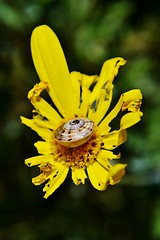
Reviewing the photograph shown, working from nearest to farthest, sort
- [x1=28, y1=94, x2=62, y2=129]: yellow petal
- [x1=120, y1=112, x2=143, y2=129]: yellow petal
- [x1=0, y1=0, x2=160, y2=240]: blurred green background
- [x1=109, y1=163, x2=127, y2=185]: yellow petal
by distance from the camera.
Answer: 1. [x1=109, y1=163, x2=127, y2=185]: yellow petal
2. [x1=120, y1=112, x2=143, y2=129]: yellow petal
3. [x1=28, y1=94, x2=62, y2=129]: yellow petal
4. [x1=0, y1=0, x2=160, y2=240]: blurred green background

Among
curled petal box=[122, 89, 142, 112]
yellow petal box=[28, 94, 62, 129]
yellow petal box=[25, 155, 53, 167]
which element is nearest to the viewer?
curled petal box=[122, 89, 142, 112]

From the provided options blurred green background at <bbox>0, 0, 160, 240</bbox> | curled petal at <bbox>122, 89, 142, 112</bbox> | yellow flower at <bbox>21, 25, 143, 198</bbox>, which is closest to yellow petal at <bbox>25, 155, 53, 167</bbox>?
yellow flower at <bbox>21, 25, 143, 198</bbox>

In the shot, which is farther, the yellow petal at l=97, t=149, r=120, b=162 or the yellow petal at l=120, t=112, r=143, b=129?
the yellow petal at l=97, t=149, r=120, b=162

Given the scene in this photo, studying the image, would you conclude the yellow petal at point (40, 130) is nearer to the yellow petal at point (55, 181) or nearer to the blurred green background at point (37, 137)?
the yellow petal at point (55, 181)

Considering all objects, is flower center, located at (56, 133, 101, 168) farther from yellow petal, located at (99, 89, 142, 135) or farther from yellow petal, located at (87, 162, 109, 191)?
yellow petal, located at (99, 89, 142, 135)

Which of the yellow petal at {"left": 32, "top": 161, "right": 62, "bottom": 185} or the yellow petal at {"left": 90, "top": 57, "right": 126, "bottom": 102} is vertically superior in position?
the yellow petal at {"left": 90, "top": 57, "right": 126, "bottom": 102}

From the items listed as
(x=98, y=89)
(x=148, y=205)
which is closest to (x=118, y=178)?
(x=98, y=89)

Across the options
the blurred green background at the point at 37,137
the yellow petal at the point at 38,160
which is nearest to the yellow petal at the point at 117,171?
the yellow petal at the point at 38,160

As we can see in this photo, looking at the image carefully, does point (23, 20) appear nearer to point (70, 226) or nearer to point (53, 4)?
point (53, 4)

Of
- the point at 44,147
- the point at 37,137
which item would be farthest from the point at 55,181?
the point at 37,137

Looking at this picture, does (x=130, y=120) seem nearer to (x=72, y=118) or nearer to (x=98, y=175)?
(x=98, y=175)
